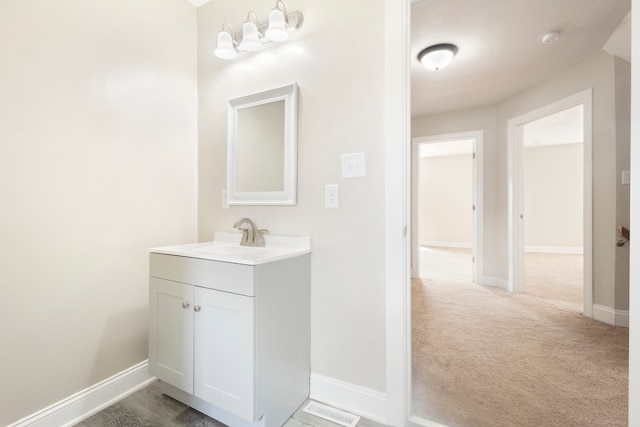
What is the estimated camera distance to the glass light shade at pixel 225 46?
174cm

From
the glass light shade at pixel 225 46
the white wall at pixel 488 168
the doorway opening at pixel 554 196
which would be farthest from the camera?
the doorway opening at pixel 554 196

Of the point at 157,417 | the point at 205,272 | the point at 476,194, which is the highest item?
the point at 476,194

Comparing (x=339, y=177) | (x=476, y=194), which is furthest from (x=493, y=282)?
(x=339, y=177)

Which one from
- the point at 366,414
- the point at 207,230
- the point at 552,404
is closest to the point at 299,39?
the point at 207,230

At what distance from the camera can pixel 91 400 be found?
1.46 metres

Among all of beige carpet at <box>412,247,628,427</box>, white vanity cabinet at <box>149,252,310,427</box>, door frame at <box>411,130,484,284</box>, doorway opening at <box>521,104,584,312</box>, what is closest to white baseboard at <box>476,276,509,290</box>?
door frame at <box>411,130,484,284</box>

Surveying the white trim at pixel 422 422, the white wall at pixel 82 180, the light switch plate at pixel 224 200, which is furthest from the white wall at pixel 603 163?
the white wall at pixel 82 180

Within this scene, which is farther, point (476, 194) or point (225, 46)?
point (476, 194)

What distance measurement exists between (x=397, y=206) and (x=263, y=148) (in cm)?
95

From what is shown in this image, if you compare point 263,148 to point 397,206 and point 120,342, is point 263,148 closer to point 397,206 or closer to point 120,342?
Answer: point 397,206

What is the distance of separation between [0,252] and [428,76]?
11.7 ft

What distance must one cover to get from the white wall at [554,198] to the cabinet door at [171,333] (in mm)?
7595

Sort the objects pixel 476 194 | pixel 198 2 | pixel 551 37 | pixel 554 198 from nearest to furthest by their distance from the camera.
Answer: pixel 198 2 < pixel 551 37 < pixel 476 194 < pixel 554 198

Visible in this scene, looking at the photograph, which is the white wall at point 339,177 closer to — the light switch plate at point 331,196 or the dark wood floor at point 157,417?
the light switch plate at point 331,196
